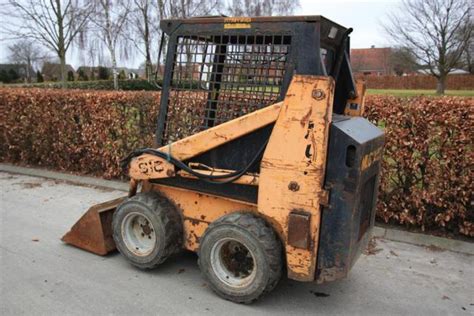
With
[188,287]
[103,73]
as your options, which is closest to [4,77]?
[103,73]


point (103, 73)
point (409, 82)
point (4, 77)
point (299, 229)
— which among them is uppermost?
point (409, 82)

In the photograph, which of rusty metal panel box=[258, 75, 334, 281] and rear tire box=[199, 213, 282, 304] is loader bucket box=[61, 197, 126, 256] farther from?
rusty metal panel box=[258, 75, 334, 281]

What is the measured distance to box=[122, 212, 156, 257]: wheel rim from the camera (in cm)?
388

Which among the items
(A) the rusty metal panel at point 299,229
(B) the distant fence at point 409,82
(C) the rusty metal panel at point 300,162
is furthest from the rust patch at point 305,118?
(B) the distant fence at point 409,82

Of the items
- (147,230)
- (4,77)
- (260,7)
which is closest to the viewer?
(147,230)

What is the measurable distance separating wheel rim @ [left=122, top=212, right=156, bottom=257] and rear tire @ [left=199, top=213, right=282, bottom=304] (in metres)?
0.68

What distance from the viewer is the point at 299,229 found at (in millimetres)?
3016

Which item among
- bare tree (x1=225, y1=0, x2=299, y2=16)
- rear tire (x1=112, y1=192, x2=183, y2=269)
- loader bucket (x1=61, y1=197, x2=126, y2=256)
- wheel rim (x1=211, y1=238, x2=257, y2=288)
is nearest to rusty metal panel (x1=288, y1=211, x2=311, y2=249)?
wheel rim (x1=211, y1=238, x2=257, y2=288)

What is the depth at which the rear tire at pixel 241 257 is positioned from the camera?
3152 mm

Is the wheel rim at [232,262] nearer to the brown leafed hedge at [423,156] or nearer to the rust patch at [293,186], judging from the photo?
the rust patch at [293,186]

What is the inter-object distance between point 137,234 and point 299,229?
5.58ft

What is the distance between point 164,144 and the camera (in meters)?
3.92

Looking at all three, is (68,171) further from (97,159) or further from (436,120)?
(436,120)

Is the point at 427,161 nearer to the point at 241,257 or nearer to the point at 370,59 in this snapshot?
the point at 241,257
